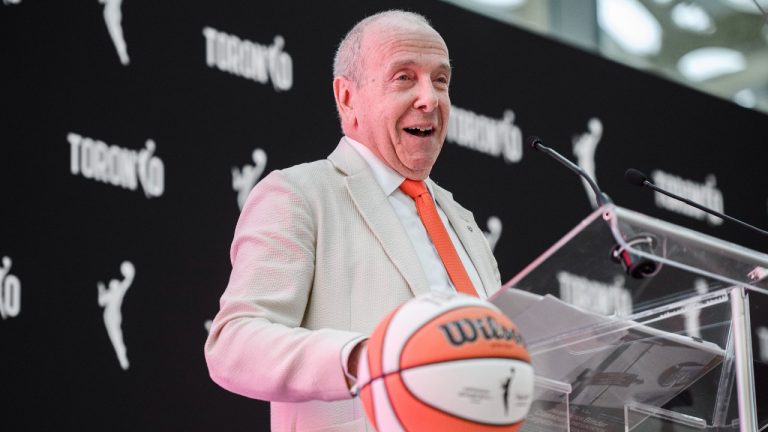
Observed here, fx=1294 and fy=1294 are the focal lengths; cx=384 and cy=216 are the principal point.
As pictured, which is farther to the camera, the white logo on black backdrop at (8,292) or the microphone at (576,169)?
the white logo on black backdrop at (8,292)

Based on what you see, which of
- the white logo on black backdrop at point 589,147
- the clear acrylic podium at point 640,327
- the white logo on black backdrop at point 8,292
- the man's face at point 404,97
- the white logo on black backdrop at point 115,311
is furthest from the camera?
the white logo on black backdrop at point 589,147

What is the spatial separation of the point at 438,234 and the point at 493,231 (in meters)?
1.99

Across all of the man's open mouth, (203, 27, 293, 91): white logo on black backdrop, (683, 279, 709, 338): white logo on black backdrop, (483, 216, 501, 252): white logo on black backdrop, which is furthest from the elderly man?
(483, 216, 501, 252): white logo on black backdrop

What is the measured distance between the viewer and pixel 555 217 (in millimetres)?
4703

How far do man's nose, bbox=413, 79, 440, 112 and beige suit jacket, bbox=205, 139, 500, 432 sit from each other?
0.55 feet

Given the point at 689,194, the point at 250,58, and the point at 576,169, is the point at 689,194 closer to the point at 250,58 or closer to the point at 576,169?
the point at 250,58

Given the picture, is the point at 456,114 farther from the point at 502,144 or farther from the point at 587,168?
the point at 587,168

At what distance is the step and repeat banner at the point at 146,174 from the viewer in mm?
3295

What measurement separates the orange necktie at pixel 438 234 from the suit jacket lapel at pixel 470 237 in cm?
10

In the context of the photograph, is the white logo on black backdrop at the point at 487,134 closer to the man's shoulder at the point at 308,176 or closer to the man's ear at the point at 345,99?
the man's ear at the point at 345,99

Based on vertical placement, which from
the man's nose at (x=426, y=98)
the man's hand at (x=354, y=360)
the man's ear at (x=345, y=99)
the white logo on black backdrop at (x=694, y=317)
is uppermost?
the man's ear at (x=345, y=99)

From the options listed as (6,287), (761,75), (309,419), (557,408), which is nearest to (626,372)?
(557,408)

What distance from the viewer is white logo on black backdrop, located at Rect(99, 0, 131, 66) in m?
3.61

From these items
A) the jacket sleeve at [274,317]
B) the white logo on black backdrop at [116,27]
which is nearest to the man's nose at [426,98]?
the jacket sleeve at [274,317]
